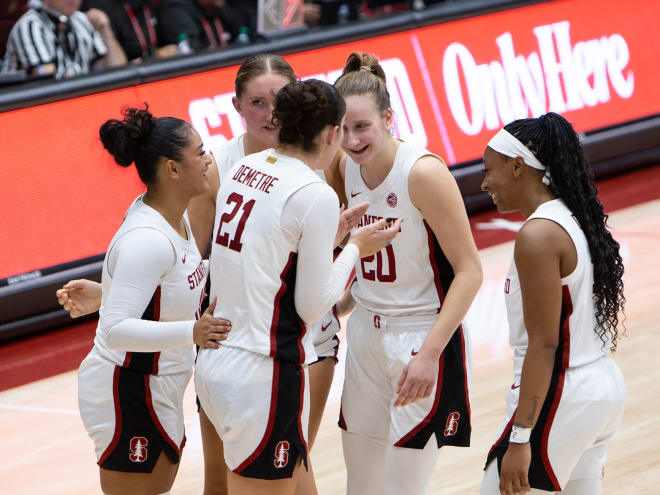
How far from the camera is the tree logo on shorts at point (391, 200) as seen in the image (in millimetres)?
3426

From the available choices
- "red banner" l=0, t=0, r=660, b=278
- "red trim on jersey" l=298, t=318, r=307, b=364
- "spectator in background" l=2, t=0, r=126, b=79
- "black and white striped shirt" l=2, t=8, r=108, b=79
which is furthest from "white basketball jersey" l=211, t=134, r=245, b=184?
"black and white striped shirt" l=2, t=8, r=108, b=79

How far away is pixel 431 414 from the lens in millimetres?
3439

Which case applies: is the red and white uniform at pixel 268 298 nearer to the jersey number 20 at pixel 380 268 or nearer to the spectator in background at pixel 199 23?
the jersey number 20 at pixel 380 268

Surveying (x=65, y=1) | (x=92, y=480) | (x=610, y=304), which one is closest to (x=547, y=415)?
(x=610, y=304)

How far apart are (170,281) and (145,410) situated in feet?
1.48

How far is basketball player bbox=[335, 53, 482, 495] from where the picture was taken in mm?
3303

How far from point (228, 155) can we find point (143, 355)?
3.00 feet

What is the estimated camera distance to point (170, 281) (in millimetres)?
3154

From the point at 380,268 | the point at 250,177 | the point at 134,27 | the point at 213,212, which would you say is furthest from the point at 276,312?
the point at 134,27

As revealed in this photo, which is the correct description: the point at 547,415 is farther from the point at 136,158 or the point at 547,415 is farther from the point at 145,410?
the point at 136,158

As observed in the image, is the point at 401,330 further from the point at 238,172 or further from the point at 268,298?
the point at 238,172

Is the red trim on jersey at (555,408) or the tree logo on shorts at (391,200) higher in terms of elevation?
the tree logo on shorts at (391,200)

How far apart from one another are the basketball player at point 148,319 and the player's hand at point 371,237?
49 cm

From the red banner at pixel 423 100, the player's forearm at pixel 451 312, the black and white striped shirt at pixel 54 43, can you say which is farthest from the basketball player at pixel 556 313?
the black and white striped shirt at pixel 54 43
